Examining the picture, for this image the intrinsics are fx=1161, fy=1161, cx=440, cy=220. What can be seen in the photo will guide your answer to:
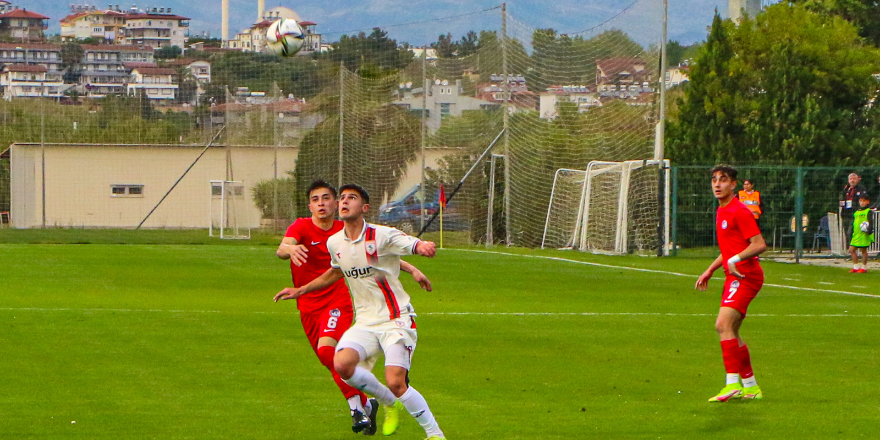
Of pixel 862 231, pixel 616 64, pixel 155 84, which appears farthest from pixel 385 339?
pixel 155 84

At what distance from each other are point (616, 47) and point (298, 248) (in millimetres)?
24287

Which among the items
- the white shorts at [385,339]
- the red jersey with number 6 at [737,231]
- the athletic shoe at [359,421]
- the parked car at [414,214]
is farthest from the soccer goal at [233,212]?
the white shorts at [385,339]

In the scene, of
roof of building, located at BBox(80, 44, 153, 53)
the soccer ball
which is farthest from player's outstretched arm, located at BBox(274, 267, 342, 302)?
roof of building, located at BBox(80, 44, 153, 53)

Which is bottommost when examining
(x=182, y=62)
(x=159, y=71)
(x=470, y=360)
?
(x=470, y=360)

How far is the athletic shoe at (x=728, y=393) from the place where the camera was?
377 inches

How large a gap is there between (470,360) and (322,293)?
327cm

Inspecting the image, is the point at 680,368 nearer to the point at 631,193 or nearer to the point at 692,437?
the point at 692,437

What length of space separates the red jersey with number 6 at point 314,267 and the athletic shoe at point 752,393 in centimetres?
343

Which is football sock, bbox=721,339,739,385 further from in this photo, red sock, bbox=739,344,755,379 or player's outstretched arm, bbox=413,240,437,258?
player's outstretched arm, bbox=413,240,437,258

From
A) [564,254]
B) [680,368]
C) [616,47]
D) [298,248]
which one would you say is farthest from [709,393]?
[616,47]

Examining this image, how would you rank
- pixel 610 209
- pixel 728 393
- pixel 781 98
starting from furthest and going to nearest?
1. pixel 781 98
2. pixel 610 209
3. pixel 728 393

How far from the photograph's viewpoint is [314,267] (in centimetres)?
912

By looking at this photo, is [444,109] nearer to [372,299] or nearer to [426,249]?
[372,299]

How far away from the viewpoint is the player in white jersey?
800 cm
